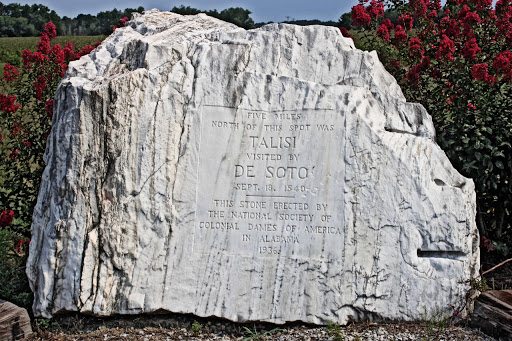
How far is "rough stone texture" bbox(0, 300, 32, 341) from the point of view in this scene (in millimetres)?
4551

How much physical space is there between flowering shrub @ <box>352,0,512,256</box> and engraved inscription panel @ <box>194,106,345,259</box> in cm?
175

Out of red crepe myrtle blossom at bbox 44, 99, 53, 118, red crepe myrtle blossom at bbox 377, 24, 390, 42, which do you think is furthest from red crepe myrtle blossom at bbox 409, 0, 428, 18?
red crepe myrtle blossom at bbox 44, 99, 53, 118

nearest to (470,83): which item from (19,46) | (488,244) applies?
(488,244)

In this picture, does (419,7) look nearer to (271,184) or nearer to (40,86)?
(271,184)

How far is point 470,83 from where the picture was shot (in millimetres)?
5680

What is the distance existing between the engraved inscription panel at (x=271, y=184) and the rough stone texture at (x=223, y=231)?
2 cm

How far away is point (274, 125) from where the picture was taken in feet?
15.6

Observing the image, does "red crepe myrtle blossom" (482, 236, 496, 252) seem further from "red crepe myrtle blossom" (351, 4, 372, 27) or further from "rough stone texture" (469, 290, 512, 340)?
"red crepe myrtle blossom" (351, 4, 372, 27)

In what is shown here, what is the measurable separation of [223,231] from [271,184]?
581 mm

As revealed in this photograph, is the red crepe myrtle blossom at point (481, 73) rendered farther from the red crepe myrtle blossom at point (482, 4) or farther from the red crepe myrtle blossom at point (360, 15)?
the red crepe myrtle blossom at point (360, 15)

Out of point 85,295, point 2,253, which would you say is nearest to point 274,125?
point 85,295

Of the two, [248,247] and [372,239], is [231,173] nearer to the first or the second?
[248,247]

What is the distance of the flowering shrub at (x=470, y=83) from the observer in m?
5.64

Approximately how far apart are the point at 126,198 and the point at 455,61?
3.71 meters
